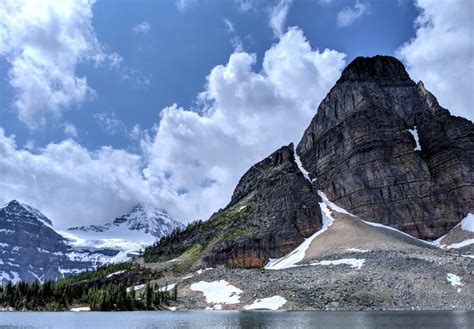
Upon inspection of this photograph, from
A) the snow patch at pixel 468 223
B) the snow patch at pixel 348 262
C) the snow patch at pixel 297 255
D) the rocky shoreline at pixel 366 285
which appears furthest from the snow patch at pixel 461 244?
the snow patch at pixel 348 262

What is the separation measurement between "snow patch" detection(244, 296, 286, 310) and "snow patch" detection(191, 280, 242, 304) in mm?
5706

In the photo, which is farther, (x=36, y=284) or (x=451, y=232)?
(x=451, y=232)

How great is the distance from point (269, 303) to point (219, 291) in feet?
64.1

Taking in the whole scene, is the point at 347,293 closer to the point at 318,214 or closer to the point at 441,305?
the point at 441,305

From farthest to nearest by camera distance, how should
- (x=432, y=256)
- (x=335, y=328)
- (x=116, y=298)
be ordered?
(x=432, y=256), (x=116, y=298), (x=335, y=328)

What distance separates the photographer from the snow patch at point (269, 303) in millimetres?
109738

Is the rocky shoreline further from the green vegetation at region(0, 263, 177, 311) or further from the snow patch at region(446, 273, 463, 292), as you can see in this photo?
the green vegetation at region(0, 263, 177, 311)

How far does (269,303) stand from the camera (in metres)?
111

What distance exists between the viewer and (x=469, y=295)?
10138 cm

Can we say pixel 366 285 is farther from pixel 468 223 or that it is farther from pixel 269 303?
pixel 468 223

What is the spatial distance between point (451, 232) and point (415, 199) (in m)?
19.2

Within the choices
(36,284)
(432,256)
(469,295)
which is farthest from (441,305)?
(36,284)

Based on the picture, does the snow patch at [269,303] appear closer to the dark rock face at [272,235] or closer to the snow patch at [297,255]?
the snow patch at [297,255]

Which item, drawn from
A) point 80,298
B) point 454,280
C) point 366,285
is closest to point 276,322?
point 366,285
